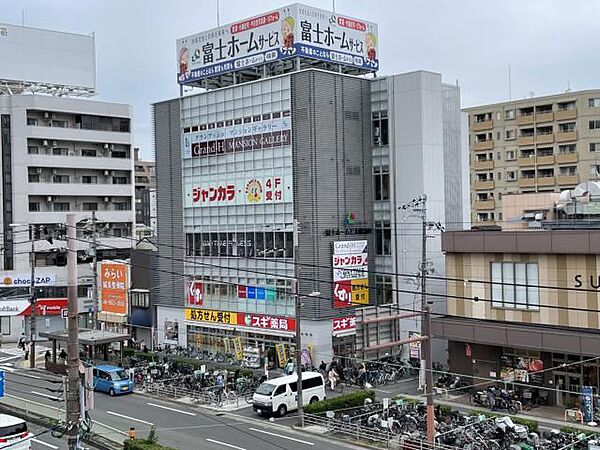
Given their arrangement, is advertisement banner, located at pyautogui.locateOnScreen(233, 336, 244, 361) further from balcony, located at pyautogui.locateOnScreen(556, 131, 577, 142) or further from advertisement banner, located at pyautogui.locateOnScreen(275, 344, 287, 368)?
balcony, located at pyautogui.locateOnScreen(556, 131, 577, 142)

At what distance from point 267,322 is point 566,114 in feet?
131

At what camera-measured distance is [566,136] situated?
228 feet

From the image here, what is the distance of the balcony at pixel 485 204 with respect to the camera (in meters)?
76.1

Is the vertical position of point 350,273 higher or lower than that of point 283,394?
higher

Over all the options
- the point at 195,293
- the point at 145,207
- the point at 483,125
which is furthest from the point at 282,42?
the point at 145,207

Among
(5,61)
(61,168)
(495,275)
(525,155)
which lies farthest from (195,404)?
(525,155)

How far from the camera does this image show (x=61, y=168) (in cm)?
6469

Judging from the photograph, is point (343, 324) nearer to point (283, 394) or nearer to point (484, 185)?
point (283, 394)

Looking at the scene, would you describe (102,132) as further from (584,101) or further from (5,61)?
(584,101)

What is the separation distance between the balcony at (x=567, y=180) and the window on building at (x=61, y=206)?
44163 millimetres

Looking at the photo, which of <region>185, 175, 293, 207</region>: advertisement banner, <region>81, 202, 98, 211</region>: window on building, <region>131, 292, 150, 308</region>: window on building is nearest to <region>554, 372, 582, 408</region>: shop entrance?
<region>185, 175, 293, 207</region>: advertisement banner

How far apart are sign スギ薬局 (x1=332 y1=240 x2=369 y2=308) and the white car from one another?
64.8 feet

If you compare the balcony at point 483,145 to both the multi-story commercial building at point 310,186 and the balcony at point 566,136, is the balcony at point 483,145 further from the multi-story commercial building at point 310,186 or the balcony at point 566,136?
the multi-story commercial building at point 310,186

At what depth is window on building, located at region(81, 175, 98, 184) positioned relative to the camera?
6675 cm
